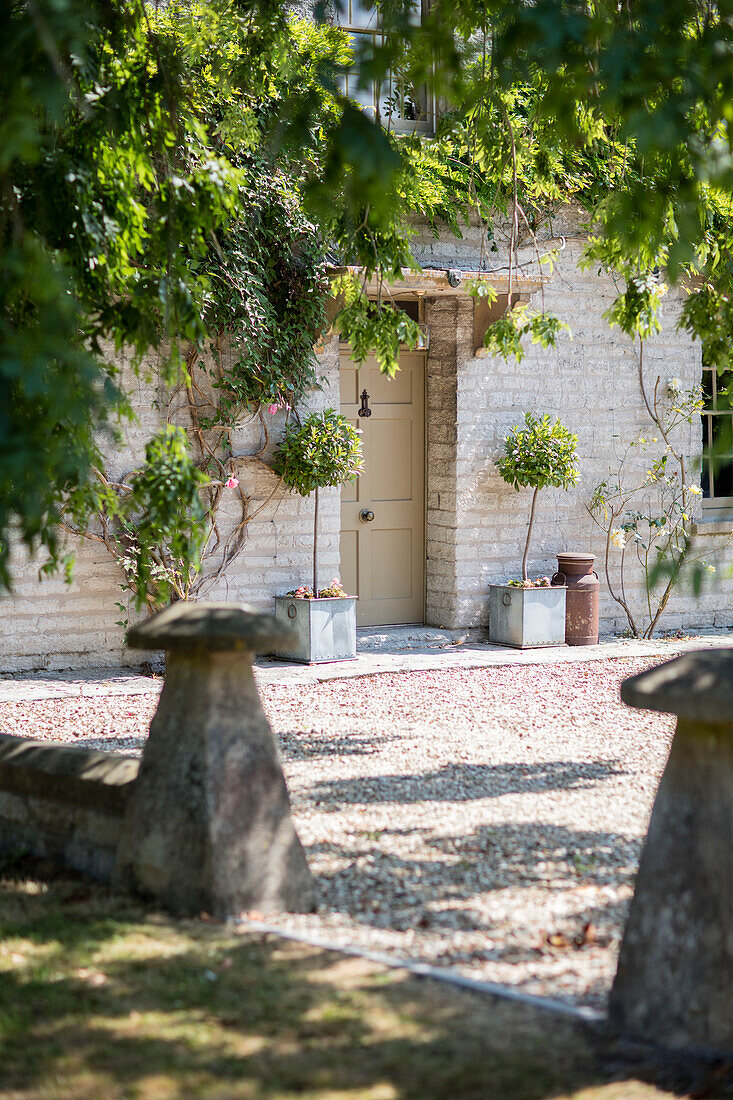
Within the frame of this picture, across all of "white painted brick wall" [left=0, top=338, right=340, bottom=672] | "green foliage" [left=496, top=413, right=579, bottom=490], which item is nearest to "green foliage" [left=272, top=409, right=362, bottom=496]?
"white painted brick wall" [left=0, top=338, right=340, bottom=672]

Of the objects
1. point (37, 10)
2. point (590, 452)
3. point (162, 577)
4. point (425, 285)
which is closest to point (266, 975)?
point (37, 10)

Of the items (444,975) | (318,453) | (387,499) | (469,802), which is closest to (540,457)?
(387,499)

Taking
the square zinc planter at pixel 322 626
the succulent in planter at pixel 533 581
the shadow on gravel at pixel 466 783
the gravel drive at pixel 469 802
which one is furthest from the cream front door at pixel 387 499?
the shadow on gravel at pixel 466 783

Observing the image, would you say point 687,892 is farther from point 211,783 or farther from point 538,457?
point 538,457

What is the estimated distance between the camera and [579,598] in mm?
9609

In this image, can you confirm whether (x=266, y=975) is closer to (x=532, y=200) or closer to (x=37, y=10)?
(x=37, y=10)

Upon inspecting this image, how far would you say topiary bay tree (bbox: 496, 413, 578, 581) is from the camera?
9.33 metres

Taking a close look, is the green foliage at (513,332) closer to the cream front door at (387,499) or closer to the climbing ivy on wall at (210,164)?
the climbing ivy on wall at (210,164)

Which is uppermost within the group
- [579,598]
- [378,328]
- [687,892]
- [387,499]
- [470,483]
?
[378,328]

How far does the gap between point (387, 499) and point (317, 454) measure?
1.45 meters

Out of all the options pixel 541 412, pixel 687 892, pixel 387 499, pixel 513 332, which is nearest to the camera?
pixel 687 892

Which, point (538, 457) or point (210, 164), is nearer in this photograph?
point (210, 164)

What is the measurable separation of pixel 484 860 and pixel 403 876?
37 cm

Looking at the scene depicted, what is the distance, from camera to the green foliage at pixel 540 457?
30.6 feet
